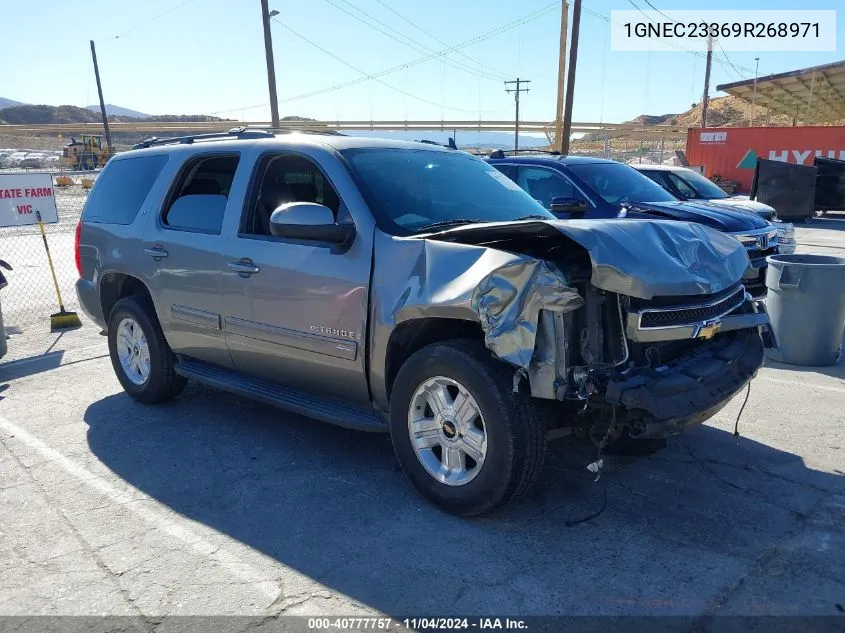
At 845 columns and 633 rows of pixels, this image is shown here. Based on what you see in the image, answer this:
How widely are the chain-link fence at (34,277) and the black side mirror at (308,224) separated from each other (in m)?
5.94

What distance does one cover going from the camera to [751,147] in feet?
84.8

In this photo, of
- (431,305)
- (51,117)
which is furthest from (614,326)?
(51,117)

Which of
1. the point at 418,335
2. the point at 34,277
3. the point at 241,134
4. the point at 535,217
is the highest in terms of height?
the point at 241,134

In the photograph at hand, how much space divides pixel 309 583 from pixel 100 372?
4412mm

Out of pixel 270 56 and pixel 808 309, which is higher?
pixel 270 56

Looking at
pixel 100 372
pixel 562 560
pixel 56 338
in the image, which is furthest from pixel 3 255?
pixel 562 560

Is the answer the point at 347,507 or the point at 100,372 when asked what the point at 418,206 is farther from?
the point at 100,372

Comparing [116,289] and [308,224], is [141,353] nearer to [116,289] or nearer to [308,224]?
[116,289]

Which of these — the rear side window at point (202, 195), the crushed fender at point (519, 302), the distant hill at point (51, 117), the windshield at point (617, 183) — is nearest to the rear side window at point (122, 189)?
the rear side window at point (202, 195)

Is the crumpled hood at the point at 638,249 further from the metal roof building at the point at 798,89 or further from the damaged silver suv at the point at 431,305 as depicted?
the metal roof building at the point at 798,89

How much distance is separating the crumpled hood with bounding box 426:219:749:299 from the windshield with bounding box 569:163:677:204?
4.56m

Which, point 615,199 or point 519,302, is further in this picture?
point 615,199

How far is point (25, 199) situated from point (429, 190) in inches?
254

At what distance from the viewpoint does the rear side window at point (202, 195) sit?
475 centimetres
